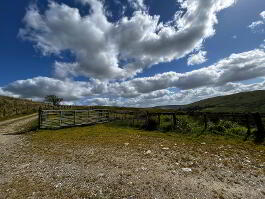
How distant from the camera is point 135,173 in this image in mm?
6605

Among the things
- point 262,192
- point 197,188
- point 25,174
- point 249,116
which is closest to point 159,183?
point 197,188

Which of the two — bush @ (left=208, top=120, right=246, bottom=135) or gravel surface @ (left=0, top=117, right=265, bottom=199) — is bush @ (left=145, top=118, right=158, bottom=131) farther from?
gravel surface @ (left=0, top=117, right=265, bottom=199)

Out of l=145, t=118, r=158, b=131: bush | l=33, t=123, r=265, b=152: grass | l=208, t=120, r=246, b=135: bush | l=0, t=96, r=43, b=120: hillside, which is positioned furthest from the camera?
l=0, t=96, r=43, b=120: hillside

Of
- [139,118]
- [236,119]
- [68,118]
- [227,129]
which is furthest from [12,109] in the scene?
[236,119]

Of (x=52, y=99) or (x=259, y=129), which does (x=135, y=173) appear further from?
(x=52, y=99)

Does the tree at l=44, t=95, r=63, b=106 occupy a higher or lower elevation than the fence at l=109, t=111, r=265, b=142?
higher

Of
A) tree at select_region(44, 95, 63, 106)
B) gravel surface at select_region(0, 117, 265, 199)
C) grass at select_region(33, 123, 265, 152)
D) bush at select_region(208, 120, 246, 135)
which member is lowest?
gravel surface at select_region(0, 117, 265, 199)

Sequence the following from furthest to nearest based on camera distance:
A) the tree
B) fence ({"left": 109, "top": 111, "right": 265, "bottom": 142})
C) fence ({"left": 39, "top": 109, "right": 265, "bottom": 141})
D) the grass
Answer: the tree → fence ({"left": 39, "top": 109, "right": 265, "bottom": 141}) → fence ({"left": 109, "top": 111, "right": 265, "bottom": 142}) → the grass

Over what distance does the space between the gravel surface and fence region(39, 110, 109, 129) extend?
445 inches

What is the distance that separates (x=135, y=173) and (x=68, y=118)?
18.1 m

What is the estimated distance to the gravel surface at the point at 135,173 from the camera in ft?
17.2

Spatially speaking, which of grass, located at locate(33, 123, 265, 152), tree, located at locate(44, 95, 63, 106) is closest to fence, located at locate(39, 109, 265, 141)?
grass, located at locate(33, 123, 265, 152)

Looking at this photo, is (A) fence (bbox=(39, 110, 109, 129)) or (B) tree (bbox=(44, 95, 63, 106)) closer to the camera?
(A) fence (bbox=(39, 110, 109, 129))

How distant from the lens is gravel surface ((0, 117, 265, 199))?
17.2 feet
